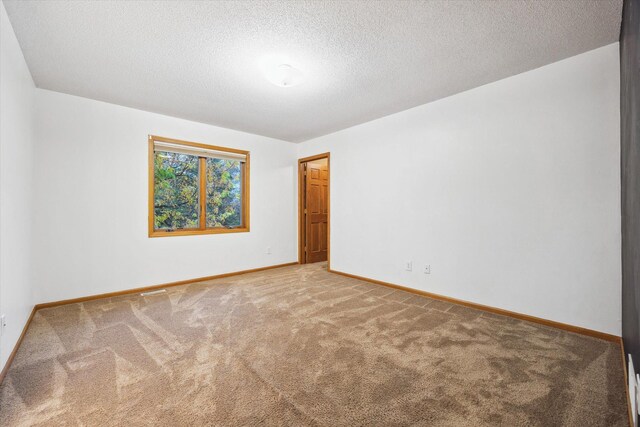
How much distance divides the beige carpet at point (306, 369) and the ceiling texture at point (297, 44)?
2460mm

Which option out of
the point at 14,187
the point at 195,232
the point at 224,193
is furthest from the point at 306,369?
the point at 224,193

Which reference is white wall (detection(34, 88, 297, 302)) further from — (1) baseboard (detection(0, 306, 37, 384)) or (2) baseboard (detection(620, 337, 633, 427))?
(2) baseboard (detection(620, 337, 633, 427))

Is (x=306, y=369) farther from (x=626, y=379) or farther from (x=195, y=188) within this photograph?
(x=195, y=188)

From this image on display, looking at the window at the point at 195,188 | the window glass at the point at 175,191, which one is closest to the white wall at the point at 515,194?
the window at the point at 195,188

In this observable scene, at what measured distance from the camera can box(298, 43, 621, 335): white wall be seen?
2260 millimetres

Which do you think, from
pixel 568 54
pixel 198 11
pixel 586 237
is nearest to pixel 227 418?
pixel 198 11

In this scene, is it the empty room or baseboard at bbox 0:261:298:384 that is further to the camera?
baseboard at bbox 0:261:298:384

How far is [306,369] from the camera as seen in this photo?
1.84 m

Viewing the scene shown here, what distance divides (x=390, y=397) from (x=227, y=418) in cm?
91

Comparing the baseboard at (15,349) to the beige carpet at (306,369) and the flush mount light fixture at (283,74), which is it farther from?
the flush mount light fixture at (283,74)

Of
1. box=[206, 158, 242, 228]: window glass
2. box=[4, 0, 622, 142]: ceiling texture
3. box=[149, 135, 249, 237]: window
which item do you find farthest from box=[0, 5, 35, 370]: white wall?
box=[206, 158, 242, 228]: window glass

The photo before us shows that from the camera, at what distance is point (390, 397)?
1562 mm

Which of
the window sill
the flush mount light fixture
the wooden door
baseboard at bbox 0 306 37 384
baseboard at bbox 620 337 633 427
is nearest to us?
baseboard at bbox 620 337 633 427

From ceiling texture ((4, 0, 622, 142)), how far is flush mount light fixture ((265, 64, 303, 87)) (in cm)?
8
